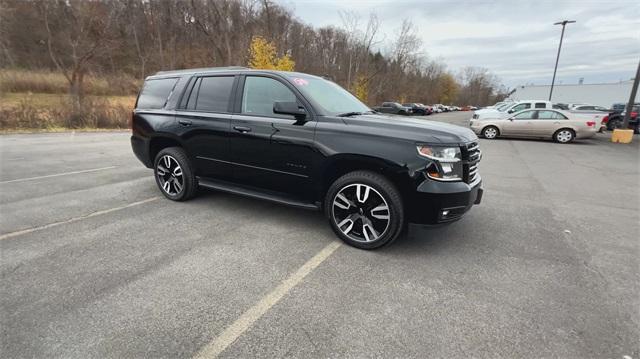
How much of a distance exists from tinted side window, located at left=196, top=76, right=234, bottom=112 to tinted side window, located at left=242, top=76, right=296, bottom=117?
0.98 ft

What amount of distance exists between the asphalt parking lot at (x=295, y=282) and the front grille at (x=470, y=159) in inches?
31.5

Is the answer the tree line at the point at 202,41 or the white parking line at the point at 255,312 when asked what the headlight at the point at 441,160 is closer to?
the white parking line at the point at 255,312

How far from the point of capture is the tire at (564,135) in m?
14.5

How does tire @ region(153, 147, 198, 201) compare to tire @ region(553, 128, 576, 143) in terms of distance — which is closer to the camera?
tire @ region(153, 147, 198, 201)

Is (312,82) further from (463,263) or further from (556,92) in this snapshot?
(556,92)

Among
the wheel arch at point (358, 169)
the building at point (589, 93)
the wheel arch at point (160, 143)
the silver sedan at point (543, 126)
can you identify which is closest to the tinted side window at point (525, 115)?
the silver sedan at point (543, 126)

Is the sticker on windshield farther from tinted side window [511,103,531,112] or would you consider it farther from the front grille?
tinted side window [511,103,531,112]

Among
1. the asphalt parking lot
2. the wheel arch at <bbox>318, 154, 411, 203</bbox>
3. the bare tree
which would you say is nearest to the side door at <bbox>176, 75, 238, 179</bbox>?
the asphalt parking lot

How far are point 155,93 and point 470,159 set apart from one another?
15.1 ft

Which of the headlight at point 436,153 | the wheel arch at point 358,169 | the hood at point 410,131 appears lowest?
the wheel arch at point 358,169

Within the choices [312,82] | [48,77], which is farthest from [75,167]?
[48,77]

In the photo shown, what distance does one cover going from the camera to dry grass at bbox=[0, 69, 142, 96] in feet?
74.2

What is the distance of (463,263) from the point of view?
3314 mm

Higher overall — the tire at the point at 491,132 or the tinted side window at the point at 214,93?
the tinted side window at the point at 214,93
